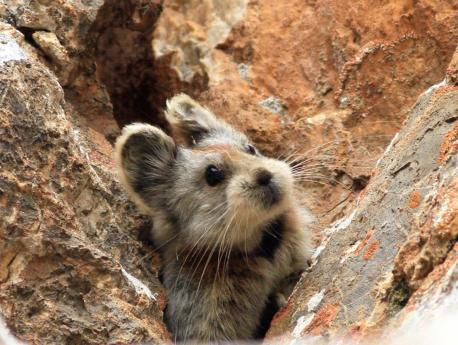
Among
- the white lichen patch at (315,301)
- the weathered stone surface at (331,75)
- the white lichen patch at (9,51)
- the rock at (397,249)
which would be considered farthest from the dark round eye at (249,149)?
the white lichen patch at (9,51)

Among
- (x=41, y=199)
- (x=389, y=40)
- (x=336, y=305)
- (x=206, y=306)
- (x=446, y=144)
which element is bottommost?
(x=206, y=306)

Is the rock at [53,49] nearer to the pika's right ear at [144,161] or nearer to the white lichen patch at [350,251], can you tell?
the pika's right ear at [144,161]

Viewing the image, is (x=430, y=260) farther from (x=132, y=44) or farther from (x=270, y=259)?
(x=132, y=44)

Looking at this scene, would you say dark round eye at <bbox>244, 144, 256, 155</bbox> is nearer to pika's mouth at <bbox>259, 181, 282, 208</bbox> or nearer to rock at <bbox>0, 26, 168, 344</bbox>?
pika's mouth at <bbox>259, 181, 282, 208</bbox>

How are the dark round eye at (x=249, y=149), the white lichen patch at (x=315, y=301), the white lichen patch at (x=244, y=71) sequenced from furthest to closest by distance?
the white lichen patch at (x=244, y=71)
the dark round eye at (x=249, y=149)
the white lichen patch at (x=315, y=301)

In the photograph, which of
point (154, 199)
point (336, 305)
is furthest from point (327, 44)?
point (336, 305)

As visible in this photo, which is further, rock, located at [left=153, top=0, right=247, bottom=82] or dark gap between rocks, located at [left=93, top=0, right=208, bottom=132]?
rock, located at [left=153, top=0, right=247, bottom=82]

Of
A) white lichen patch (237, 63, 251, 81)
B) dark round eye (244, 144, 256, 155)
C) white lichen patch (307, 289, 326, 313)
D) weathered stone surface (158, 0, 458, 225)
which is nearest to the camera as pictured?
white lichen patch (307, 289, 326, 313)

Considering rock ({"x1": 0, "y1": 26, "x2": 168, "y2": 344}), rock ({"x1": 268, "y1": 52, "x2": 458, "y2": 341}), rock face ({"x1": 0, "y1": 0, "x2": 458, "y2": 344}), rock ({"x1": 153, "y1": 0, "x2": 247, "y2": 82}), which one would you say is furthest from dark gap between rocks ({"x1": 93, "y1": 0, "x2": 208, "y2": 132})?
rock ({"x1": 268, "y1": 52, "x2": 458, "y2": 341})
